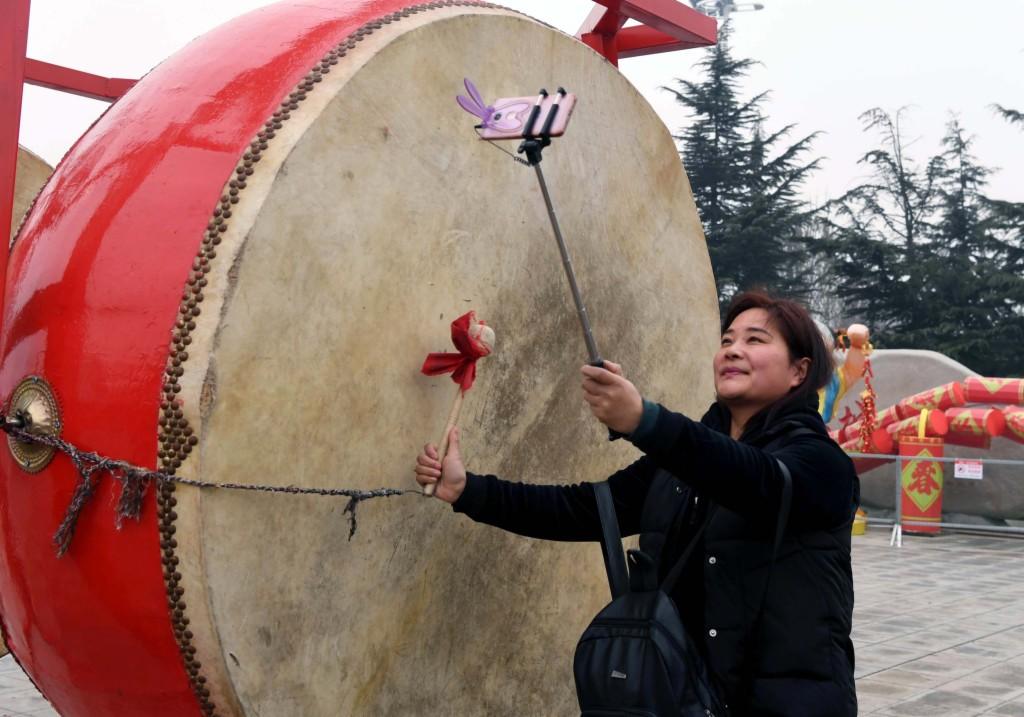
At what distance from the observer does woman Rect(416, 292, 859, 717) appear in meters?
2.07

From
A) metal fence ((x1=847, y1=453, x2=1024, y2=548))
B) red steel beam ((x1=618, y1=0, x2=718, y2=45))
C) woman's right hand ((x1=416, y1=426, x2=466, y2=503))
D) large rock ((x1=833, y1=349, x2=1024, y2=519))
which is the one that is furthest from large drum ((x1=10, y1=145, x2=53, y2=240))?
large rock ((x1=833, y1=349, x2=1024, y2=519))

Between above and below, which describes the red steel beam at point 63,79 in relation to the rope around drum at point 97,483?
above

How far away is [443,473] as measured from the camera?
7.93 feet

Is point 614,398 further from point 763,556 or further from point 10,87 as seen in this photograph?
point 10,87

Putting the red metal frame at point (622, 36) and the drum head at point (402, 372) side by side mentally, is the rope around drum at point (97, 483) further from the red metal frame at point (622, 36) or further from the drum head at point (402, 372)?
the red metal frame at point (622, 36)

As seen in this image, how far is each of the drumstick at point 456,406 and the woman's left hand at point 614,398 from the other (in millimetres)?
354

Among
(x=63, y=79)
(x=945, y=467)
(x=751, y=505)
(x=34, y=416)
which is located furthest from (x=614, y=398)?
(x=945, y=467)

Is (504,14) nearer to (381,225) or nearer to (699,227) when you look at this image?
(381,225)

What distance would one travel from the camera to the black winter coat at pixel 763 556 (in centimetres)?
206

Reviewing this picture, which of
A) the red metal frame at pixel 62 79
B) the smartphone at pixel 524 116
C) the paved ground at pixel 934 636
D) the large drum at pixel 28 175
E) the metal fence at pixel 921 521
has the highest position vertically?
the red metal frame at pixel 62 79

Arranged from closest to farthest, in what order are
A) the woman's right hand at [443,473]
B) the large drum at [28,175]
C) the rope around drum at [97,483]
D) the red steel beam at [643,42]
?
the rope around drum at [97,483] → the woman's right hand at [443,473] → the large drum at [28,175] → the red steel beam at [643,42]

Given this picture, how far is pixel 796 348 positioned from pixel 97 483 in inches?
53.5

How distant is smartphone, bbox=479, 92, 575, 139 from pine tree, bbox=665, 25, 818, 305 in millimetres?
24308

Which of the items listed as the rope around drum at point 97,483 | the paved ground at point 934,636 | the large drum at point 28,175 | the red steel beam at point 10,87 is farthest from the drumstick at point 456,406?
the paved ground at point 934,636
